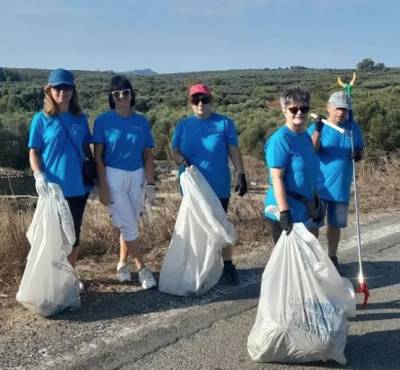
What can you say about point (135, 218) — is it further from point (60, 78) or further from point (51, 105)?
point (60, 78)

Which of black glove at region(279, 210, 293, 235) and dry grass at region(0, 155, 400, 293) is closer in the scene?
black glove at region(279, 210, 293, 235)

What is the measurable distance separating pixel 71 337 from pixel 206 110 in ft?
7.32

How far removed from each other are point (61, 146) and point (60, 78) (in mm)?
542

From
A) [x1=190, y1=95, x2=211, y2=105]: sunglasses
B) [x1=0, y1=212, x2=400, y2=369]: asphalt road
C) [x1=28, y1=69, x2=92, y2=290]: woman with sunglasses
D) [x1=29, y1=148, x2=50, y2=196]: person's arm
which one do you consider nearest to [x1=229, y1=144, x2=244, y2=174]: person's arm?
[x1=190, y1=95, x2=211, y2=105]: sunglasses

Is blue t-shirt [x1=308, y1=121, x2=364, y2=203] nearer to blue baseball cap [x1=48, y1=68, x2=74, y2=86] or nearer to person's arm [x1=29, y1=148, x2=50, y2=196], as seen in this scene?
blue baseball cap [x1=48, y1=68, x2=74, y2=86]

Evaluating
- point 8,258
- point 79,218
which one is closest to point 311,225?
point 79,218

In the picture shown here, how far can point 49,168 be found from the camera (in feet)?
16.1

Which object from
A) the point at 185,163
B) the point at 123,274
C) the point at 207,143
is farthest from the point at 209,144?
the point at 123,274

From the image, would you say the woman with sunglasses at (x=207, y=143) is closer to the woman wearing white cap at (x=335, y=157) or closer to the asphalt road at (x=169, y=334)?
the woman wearing white cap at (x=335, y=157)

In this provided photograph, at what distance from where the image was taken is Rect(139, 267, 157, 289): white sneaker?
5387 mm

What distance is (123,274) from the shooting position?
18.3ft

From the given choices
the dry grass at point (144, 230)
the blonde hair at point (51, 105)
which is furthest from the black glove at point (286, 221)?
the dry grass at point (144, 230)

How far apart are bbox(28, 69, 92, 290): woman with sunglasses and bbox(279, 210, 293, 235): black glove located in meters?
1.74

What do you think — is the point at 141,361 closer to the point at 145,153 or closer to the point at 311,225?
the point at 311,225
